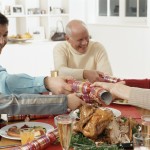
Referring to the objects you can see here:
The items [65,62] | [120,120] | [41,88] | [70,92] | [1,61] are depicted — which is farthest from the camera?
[1,61]

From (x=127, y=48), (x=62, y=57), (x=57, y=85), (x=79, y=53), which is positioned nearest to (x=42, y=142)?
(x=57, y=85)

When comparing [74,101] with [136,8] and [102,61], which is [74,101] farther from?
[136,8]

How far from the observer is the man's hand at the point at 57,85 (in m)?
1.89

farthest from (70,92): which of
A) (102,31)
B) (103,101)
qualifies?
(102,31)

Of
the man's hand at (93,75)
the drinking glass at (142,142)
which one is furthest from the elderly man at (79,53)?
the drinking glass at (142,142)

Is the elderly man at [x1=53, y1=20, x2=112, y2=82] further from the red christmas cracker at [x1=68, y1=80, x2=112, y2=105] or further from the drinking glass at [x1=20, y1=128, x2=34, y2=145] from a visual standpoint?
the drinking glass at [x1=20, y1=128, x2=34, y2=145]

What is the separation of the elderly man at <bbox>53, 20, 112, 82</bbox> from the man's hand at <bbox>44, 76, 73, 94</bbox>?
2.80ft

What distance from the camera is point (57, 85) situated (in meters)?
1.96

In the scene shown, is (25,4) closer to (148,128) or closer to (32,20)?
(32,20)

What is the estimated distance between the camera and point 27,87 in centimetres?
220

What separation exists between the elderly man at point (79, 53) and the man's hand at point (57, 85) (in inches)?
33.6

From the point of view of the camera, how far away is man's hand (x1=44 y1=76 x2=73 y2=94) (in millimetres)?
1893

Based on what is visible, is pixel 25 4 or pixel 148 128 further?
pixel 25 4

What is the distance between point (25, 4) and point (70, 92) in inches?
144
